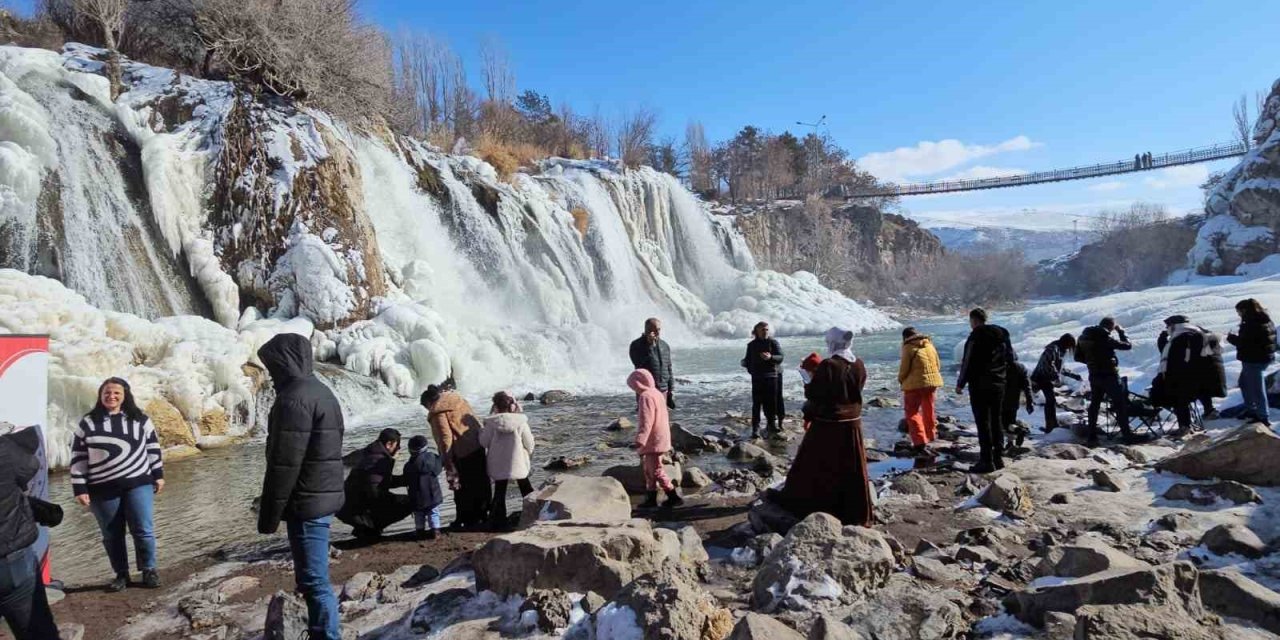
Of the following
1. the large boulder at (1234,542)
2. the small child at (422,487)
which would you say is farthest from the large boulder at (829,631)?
the small child at (422,487)

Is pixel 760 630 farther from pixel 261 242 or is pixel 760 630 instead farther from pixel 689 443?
pixel 261 242

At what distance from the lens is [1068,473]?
5.96 meters

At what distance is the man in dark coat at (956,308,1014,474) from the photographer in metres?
6.05

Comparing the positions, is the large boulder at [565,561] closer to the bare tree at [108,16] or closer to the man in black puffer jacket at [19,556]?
the man in black puffer jacket at [19,556]

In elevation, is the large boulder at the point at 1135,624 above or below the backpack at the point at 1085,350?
below

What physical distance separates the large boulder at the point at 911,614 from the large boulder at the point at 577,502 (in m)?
1.87

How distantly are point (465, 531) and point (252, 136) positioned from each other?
13.1 metres

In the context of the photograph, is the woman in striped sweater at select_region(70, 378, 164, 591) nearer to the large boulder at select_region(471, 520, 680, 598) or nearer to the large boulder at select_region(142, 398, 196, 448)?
the large boulder at select_region(471, 520, 680, 598)

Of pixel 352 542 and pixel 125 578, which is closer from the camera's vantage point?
pixel 125 578

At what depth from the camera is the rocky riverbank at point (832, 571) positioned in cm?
297

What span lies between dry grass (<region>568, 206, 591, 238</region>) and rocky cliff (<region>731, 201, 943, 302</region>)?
21735 mm

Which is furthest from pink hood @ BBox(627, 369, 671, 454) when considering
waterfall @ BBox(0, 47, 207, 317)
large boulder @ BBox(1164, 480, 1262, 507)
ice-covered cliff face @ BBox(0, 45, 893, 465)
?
waterfall @ BBox(0, 47, 207, 317)

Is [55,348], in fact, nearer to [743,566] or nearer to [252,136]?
[252,136]

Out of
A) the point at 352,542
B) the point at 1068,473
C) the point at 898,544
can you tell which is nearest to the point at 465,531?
the point at 352,542
